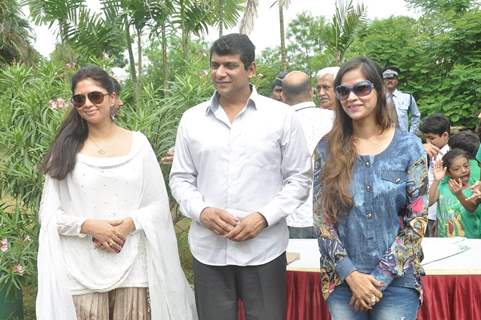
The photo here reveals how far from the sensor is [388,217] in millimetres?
2346

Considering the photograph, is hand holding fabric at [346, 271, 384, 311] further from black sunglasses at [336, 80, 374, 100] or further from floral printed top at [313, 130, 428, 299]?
black sunglasses at [336, 80, 374, 100]

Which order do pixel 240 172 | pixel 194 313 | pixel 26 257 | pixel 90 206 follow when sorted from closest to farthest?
pixel 240 172 < pixel 90 206 < pixel 194 313 < pixel 26 257

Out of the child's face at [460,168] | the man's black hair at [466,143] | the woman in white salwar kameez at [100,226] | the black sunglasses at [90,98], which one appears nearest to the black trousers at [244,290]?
the woman in white salwar kameez at [100,226]

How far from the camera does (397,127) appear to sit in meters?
2.47

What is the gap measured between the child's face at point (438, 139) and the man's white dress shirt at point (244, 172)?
3484mm

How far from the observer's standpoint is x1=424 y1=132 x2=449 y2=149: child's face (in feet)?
19.3

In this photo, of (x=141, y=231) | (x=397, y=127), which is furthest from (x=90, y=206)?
(x=397, y=127)

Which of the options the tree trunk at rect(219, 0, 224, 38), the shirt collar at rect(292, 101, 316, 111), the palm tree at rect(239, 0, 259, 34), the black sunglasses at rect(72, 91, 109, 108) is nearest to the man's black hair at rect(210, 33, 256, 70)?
the black sunglasses at rect(72, 91, 109, 108)

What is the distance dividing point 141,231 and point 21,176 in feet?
5.70

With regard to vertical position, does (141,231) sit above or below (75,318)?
above

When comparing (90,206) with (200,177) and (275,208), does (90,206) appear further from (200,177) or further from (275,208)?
(275,208)

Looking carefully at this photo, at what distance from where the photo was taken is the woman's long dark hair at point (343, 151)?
2.37 metres

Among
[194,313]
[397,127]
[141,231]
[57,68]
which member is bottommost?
[194,313]

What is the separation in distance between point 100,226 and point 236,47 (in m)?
1.02
